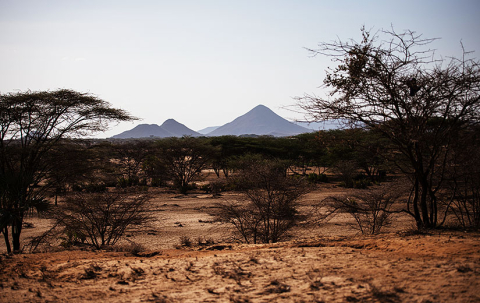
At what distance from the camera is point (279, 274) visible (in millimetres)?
5285

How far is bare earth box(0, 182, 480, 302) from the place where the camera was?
14.2ft

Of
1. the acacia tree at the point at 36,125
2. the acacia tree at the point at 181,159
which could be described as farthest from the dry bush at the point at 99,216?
the acacia tree at the point at 181,159

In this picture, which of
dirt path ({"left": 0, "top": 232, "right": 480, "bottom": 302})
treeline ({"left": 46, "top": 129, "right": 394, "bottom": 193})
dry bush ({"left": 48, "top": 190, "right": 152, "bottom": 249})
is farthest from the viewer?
treeline ({"left": 46, "top": 129, "right": 394, "bottom": 193})

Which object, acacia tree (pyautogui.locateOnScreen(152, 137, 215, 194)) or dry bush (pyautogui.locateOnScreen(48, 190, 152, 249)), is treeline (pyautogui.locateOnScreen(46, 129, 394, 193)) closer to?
acacia tree (pyautogui.locateOnScreen(152, 137, 215, 194))

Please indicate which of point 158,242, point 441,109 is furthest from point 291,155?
point 441,109

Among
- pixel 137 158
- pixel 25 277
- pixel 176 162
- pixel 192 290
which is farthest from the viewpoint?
pixel 137 158

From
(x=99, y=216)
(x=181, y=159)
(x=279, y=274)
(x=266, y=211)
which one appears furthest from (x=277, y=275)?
(x=181, y=159)

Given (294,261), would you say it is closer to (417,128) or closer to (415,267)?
(415,267)

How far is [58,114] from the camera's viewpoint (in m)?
13.2

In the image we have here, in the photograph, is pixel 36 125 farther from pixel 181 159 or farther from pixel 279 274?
pixel 181 159

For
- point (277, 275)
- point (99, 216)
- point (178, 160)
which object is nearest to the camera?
point (277, 275)

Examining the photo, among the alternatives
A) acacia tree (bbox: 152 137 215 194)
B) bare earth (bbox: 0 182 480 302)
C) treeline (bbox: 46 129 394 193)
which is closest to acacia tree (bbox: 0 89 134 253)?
treeline (bbox: 46 129 394 193)

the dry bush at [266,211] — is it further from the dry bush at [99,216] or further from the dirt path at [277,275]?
the dirt path at [277,275]

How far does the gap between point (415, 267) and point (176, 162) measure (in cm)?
3181
